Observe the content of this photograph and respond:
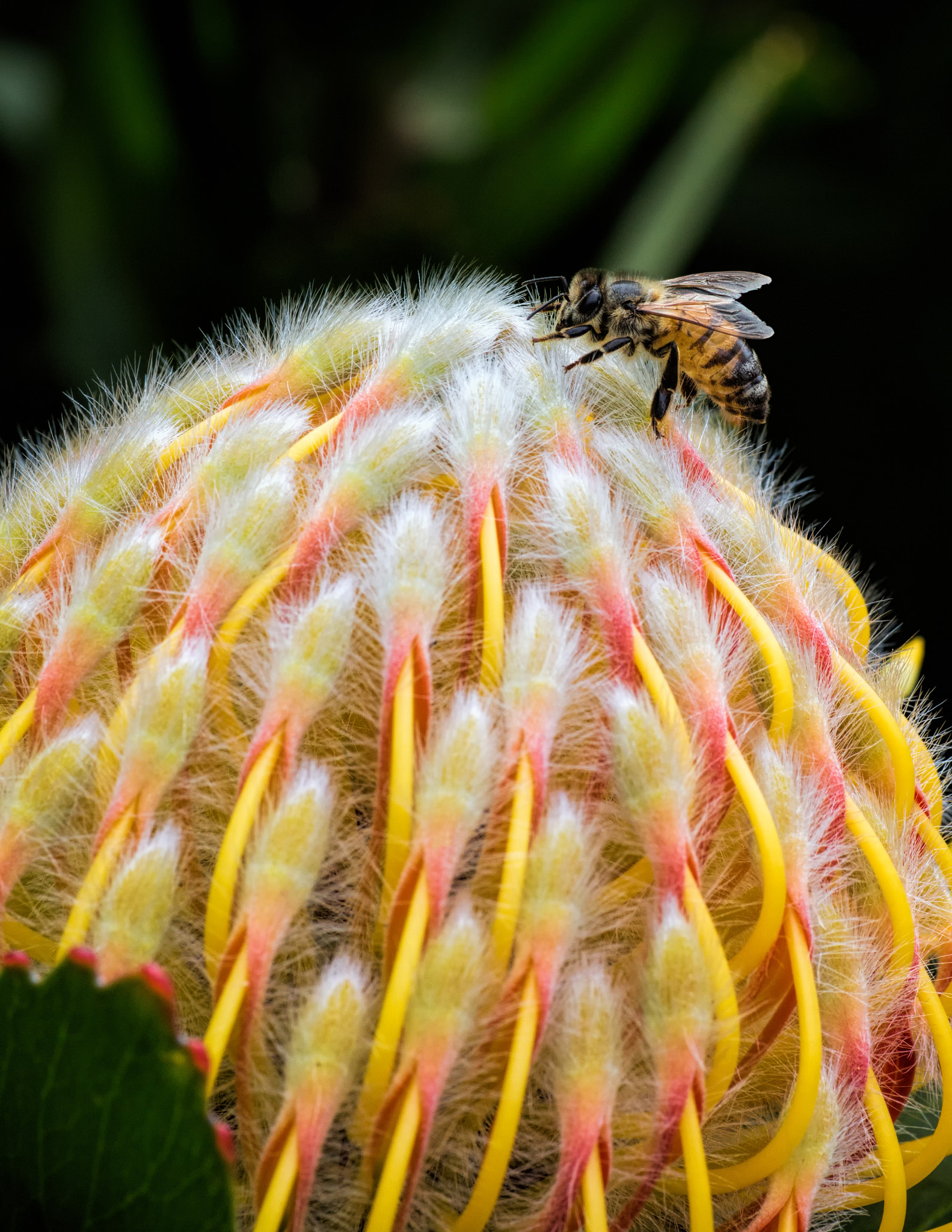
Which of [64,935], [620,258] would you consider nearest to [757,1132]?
[64,935]

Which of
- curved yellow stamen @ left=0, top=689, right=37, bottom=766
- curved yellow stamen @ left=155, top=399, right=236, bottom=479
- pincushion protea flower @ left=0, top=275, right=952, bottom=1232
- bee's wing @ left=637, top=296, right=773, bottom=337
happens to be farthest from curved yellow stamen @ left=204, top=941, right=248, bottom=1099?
bee's wing @ left=637, top=296, right=773, bottom=337

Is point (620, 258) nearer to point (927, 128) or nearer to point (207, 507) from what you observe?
point (927, 128)

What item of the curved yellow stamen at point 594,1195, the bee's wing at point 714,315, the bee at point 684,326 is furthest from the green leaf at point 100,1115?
the bee's wing at point 714,315

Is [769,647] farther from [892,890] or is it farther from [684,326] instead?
[684,326]

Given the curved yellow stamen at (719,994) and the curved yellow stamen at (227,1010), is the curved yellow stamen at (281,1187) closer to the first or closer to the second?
the curved yellow stamen at (227,1010)

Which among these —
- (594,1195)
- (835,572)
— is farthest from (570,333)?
(594,1195)

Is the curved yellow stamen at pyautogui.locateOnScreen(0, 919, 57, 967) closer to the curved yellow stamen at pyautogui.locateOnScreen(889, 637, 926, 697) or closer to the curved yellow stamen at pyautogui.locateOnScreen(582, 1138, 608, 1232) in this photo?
the curved yellow stamen at pyautogui.locateOnScreen(582, 1138, 608, 1232)
